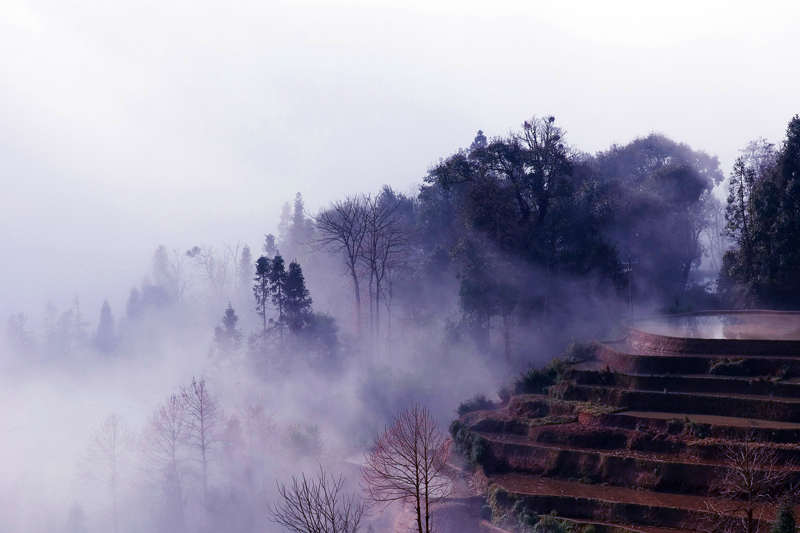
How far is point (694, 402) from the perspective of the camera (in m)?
23.6

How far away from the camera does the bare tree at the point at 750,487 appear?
1788cm

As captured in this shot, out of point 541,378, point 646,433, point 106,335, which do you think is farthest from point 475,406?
point 106,335

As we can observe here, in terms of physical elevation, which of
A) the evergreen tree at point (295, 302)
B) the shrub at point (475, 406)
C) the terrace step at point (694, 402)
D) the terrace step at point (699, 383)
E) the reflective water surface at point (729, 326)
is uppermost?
the evergreen tree at point (295, 302)

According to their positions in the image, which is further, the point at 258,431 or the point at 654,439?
the point at 258,431

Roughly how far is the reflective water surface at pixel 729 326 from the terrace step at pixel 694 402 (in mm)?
4476

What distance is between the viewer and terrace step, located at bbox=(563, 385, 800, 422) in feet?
71.8

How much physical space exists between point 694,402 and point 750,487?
21.8ft

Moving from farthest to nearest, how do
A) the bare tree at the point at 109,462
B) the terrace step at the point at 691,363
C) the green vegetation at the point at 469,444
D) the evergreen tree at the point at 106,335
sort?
the evergreen tree at the point at 106,335 → the bare tree at the point at 109,462 → the green vegetation at the point at 469,444 → the terrace step at the point at 691,363

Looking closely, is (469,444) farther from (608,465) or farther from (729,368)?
(729,368)

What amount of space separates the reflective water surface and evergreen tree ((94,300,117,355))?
61781mm

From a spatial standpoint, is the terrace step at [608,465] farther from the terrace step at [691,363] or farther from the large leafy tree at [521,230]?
the large leafy tree at [521,230]

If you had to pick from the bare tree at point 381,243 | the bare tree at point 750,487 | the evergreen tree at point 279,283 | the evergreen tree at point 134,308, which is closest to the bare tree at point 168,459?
the evergreen tree at point 279,283

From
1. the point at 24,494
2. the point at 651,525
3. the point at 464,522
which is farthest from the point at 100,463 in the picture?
the point at 651,525

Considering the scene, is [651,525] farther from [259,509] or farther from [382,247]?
[382,247]
